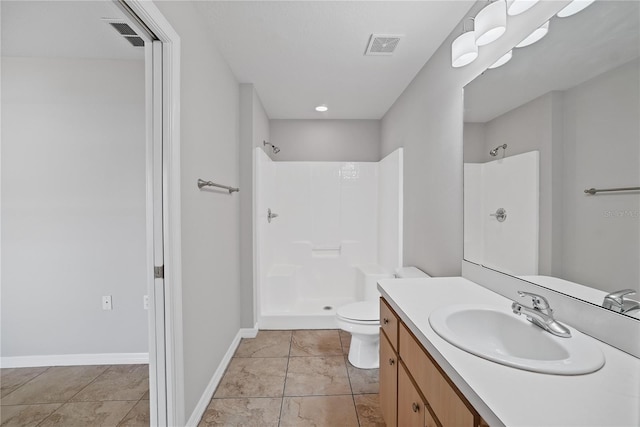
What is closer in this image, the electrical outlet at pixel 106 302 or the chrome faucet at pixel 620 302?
the chrome faucet at pixel 620 302

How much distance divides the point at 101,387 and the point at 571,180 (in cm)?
288

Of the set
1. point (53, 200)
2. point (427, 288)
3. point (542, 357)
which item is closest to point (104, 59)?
point (53, 200)

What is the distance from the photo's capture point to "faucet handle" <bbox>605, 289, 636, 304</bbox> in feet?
2.45

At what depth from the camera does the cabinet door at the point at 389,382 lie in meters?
1.22

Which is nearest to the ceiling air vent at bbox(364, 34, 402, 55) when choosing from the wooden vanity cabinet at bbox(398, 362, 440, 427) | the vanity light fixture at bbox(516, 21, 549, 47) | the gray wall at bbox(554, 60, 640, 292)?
the vanity light fixture at bbox(516, 21, 549, 47)

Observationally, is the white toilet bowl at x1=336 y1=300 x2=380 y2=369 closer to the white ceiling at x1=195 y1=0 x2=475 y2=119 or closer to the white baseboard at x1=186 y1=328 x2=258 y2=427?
the white baseboard at x1=186 y1=328 x2=258 y2=427

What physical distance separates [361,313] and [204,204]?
4.84 feet

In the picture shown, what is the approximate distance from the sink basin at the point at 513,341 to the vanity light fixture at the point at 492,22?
119 centimetres

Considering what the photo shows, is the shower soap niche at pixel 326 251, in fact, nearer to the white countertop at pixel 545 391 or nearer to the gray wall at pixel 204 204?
the gray wall at pixel 204 204

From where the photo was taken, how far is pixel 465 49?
134cm

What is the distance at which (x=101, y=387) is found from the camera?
183 cm

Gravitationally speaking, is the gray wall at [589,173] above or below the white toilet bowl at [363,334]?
above

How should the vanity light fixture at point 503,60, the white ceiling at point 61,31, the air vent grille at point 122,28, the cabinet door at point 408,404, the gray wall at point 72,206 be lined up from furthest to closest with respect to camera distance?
the gray wall at point 72,206
the air vent grille at point 122,28
the white ceiling at point 61,31
the vanity light fixture at point 503,60
the cabinet door at point 408,404

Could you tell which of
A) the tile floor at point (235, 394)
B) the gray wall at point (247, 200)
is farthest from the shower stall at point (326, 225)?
the tile floor at point (235, 394)
